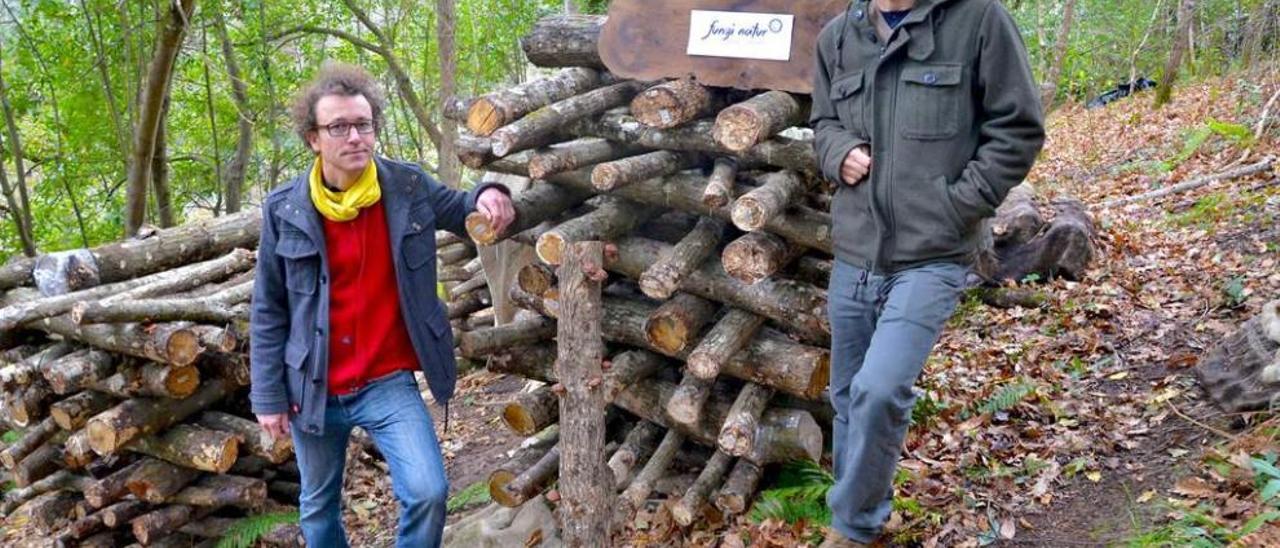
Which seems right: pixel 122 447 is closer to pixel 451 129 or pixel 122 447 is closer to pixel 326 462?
pixel 326 462

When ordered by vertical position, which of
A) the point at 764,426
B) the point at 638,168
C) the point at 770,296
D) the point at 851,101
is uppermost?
the point at 851,101

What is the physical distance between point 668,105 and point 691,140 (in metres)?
0.24

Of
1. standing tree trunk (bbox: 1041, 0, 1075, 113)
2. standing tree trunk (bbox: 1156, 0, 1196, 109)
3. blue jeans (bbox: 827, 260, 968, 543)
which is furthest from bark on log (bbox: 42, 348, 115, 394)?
standing tree trunk (bbox: 1041, 0, 1075, 113)

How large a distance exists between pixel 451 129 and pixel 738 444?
1092cm

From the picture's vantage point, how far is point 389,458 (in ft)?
13.4

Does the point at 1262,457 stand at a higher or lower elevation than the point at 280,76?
Answer: lower

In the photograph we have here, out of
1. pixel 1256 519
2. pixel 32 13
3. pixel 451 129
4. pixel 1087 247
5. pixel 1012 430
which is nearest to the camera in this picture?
pixel 1256 519

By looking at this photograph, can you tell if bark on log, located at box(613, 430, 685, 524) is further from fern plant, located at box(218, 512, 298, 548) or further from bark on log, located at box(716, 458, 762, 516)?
fern plant, located at box(218, 512, 298, 548)

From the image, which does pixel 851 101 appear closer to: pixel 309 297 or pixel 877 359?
pixel 877 359

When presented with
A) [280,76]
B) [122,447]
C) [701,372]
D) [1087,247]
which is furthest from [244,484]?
[280,76]

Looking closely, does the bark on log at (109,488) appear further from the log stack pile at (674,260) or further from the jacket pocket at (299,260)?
the jacket pocket at (299,260)

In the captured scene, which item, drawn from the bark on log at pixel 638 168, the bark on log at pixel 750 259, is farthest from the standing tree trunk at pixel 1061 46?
the bark on log at pixel 750 259

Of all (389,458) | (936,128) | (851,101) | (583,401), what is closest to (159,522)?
(389,458)

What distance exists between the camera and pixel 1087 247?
27.2ft
